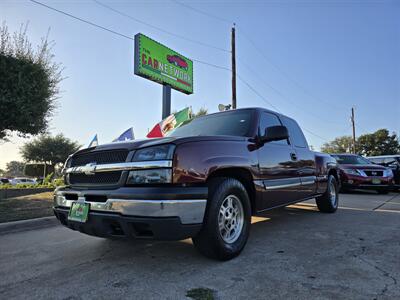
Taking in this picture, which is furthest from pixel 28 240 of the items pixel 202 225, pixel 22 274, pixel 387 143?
pixel 387 143

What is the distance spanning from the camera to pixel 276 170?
4148mm

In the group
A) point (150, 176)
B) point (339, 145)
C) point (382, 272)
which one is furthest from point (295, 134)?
point (339, 145)

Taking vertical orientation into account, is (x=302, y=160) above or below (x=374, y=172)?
above

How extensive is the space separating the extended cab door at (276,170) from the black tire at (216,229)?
70cm

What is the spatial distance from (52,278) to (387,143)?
65186mm

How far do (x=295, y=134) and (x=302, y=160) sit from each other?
1.63 feet

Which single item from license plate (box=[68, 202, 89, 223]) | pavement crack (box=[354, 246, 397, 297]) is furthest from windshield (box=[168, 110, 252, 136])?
pavement crack (box=[354, 246, 397, 297])

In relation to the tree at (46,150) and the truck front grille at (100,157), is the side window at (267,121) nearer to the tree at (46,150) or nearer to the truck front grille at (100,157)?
the truck front grille at (100,157)

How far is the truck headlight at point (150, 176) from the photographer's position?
2.70m

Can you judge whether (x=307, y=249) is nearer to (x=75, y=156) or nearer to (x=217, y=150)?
(x=217, y=150)

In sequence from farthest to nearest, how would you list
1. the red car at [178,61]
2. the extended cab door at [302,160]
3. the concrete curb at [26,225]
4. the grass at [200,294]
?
the red car at [178,61] → the extended cab door at [302,160] → the concrete curb at [26,225] → the grass at [200,294]

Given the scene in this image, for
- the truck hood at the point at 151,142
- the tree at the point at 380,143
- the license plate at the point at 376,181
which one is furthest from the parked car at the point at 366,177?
the tree at the point at 380,143

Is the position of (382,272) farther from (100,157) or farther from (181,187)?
(100,157)

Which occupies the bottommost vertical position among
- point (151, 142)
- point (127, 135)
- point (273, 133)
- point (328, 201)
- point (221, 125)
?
point (328, 201)
